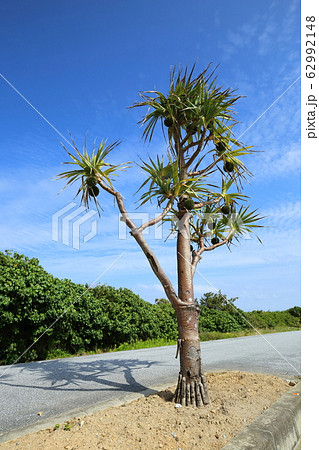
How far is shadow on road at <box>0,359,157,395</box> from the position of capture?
6000mm

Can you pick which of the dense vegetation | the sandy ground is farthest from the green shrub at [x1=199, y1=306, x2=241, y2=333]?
the sandy ground

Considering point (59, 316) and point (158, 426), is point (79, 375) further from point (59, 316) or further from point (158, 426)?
point (158, 426)

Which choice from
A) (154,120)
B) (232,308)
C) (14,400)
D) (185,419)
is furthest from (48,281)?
(232,308)

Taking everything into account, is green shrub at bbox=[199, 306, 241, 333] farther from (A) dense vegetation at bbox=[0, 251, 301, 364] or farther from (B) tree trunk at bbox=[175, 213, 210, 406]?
(B) tree trunk at bbox=[175, 213, 210, 406]

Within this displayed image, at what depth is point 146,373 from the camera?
7.17 m

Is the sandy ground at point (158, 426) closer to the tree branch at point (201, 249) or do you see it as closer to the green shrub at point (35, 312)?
the tree branch at point (201, 249)

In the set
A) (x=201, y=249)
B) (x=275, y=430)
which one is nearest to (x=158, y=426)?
(x=275, y=430)

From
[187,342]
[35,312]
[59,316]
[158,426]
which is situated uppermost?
[187,342]

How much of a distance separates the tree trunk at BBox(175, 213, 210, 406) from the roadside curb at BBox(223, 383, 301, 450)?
1042 mm

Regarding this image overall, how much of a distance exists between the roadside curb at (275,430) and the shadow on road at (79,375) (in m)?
2.38

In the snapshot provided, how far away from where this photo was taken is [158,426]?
3770mm

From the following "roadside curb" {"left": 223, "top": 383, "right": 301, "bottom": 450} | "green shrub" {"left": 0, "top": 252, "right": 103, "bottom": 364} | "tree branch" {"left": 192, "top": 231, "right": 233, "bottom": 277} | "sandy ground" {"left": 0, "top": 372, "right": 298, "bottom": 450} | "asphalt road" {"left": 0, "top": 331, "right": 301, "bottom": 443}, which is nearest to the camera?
"roadside curb" {"left": 223, "top": 383, "right": 301, "bottom": 450}

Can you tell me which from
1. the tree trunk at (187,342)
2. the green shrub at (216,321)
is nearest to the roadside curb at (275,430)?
the tree trunk at (187,342)

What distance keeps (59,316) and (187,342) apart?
19.3ft
